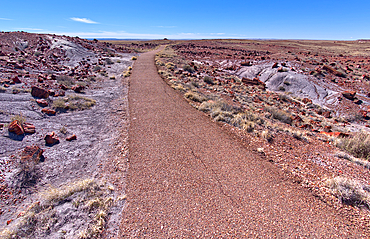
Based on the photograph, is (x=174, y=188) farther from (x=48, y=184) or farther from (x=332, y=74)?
(x=332, y=74)

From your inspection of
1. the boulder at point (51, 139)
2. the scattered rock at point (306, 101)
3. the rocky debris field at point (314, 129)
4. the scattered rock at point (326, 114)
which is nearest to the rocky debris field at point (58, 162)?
the boulder at point (51, 139)

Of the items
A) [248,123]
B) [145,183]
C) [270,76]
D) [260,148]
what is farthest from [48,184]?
[270,76]

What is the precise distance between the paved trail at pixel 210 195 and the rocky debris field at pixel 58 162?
23.2 inches

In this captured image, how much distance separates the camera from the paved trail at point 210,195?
344cm

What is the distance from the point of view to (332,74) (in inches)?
894

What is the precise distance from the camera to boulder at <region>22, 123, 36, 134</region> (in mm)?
6027

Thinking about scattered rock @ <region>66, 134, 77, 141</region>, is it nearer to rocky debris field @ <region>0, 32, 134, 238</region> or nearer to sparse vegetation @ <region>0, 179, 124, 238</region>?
rocky debris field @ <region>0, 32, 134, 238</region>

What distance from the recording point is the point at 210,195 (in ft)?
13.8

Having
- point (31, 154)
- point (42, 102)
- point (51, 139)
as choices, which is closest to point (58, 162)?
point (31, 154)

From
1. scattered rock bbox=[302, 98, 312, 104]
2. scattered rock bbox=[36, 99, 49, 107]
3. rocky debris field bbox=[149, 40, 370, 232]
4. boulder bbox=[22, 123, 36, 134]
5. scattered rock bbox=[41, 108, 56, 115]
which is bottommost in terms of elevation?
scattered rock bbox=[302, 98, 312, 104]

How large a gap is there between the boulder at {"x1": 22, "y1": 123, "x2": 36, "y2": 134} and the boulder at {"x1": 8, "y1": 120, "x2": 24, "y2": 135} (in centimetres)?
15

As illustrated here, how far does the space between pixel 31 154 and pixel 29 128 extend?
5.87 feet

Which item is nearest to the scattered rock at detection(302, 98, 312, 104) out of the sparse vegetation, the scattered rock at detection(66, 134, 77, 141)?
the sparse vegetation

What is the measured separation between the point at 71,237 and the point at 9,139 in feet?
14.6
